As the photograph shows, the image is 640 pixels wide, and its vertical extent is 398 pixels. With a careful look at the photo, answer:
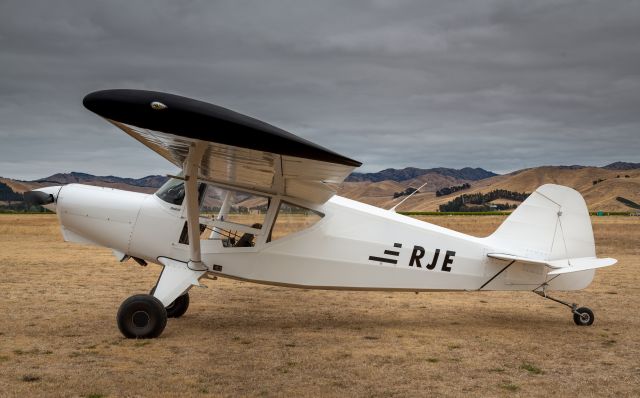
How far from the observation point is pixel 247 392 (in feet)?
18.0

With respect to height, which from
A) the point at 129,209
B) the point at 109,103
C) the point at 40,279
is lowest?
the point at 40,279

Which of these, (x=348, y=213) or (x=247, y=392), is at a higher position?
(x=348, y=213)

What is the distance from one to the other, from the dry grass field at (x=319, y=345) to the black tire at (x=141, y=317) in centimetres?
17

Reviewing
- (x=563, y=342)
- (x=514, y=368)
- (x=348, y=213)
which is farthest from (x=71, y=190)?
(x=563, y=342)

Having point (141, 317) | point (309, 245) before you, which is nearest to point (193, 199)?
point (141, 317)

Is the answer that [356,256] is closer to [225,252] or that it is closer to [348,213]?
[348,213]

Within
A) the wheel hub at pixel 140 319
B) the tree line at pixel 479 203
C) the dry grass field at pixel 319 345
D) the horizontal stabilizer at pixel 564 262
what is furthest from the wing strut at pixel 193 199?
the tree line at pixel 479 203

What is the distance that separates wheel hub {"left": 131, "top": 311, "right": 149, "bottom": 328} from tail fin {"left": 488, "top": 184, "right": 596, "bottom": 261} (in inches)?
220

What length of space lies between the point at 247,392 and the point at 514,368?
318 cm

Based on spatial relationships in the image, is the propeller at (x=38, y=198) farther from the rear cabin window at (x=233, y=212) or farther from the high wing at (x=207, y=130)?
the high wing at (x=207, y=130)

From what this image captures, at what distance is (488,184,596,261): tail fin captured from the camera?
9.29 meters

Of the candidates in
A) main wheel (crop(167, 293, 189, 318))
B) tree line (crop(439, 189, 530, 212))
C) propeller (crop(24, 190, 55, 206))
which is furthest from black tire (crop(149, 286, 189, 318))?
tree line (crop(439, 189, 530, 212))

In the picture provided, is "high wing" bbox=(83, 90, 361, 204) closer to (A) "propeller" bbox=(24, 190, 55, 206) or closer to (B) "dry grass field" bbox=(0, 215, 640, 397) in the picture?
(B) "dry grass field" bbox=(0, 215, 640, 397)

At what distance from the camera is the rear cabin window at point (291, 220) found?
8.58 meters
